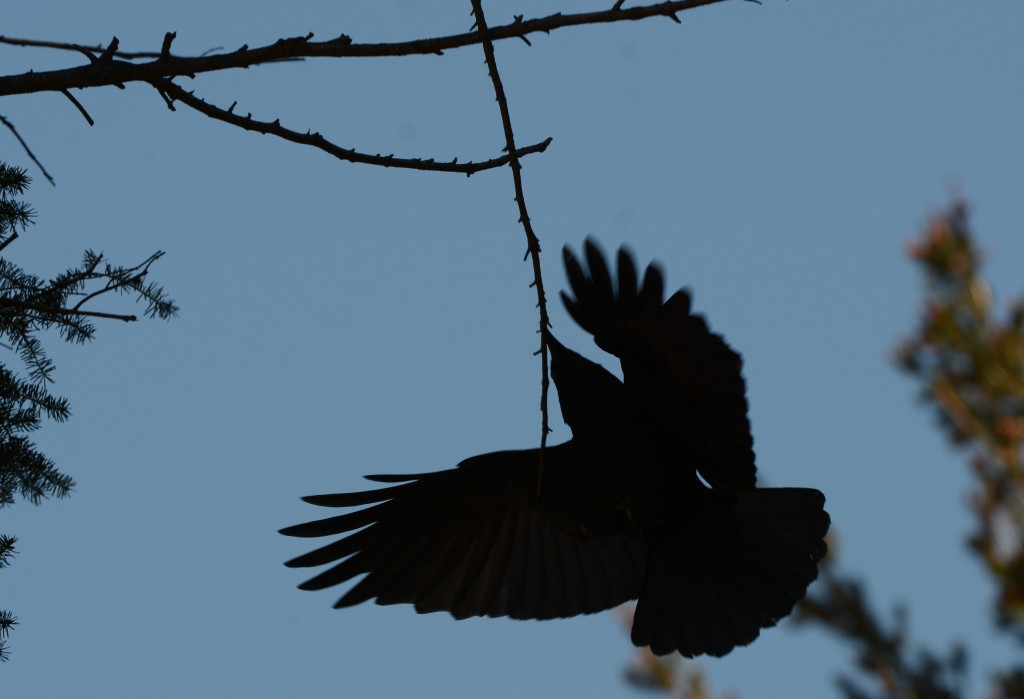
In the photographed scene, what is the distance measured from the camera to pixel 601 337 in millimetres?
3367

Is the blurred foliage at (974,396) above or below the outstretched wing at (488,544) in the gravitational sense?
above

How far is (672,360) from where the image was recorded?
343cm

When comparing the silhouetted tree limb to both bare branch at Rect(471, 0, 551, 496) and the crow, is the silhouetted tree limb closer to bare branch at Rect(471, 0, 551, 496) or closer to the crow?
bare branch at Rect(471, 0, 551, 496)

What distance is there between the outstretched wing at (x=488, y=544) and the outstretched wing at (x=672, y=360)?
50 cm

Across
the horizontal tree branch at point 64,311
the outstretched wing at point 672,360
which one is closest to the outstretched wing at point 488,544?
the outstretched wing at point 672,360

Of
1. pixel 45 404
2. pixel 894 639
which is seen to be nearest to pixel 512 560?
pixel 45 404

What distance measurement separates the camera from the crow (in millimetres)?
3393

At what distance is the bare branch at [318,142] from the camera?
2.44 metres

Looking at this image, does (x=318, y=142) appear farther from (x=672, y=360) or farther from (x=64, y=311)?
(x=672, y=360)

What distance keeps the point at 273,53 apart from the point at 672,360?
157cm

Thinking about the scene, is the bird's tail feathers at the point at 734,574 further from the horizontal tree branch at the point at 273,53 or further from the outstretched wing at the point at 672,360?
the horizontal tree branch at the point at 273,53

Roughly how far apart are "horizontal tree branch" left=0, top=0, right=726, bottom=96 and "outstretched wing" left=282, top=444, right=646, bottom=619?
1834mm

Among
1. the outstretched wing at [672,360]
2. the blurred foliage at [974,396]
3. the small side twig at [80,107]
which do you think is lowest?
the small side twig at [80,107]

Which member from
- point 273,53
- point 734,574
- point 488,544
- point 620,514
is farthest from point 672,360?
point 273,53
